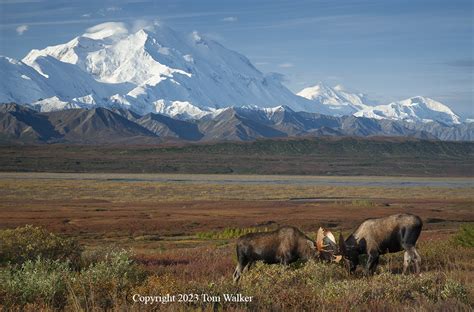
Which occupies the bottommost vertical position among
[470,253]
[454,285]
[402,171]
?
[402,171]

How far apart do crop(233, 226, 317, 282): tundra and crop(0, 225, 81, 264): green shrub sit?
518 centimetres

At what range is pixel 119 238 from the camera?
4309 cm

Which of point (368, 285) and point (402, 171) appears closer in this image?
point (368, 285)

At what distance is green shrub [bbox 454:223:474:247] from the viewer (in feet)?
83.1

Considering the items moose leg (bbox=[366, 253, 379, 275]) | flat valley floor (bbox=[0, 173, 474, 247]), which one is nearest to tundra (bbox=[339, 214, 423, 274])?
moose leg (bbox=[366, 253, 379, 275])

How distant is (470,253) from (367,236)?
6.36 m

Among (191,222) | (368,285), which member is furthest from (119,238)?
(368,285)

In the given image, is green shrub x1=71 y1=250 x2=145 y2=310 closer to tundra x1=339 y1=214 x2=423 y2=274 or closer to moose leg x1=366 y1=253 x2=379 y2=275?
moose leg x1=366 y1=253 x2=379 y2=275

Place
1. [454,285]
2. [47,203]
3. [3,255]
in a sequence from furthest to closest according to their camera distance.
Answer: [47,203], [3,255], [454,285]

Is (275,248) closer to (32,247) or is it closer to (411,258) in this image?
(411,258)

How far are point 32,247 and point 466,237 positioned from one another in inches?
621

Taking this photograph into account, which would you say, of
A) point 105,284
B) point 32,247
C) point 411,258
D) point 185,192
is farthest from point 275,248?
point 185,192

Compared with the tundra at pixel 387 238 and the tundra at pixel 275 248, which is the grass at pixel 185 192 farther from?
the tundra at pixel 275 248

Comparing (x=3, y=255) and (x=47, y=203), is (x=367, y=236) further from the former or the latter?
(x=47, y=203)
